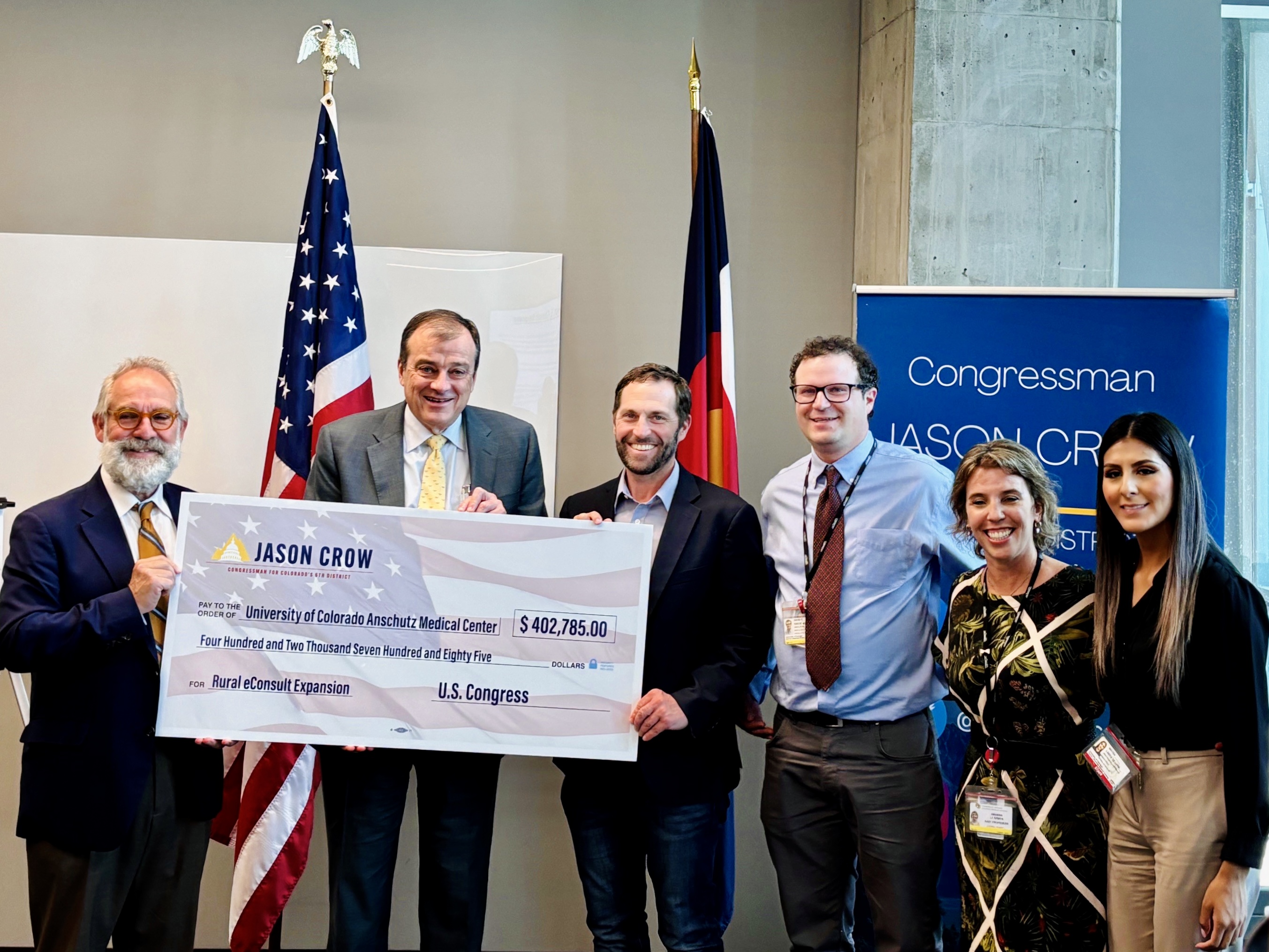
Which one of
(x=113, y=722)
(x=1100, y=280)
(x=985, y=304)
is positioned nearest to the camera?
(x=113, y=722)

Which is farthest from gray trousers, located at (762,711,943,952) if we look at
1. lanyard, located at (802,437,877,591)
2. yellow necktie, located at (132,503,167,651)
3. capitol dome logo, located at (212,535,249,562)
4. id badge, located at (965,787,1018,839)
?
yellow necktie, located at (132,503,167,651)

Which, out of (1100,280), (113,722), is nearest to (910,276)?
(1100,280)

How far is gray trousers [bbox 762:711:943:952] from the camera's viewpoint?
92.3 inches

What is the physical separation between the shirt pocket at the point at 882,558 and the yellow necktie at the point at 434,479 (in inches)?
42.1

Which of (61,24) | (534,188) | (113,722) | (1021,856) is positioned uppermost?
(61,24)

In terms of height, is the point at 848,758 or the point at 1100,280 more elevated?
the point at 1100,280

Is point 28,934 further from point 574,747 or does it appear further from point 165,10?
point 165,10

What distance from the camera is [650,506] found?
2.64m

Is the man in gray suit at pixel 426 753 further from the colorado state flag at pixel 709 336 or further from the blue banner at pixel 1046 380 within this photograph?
the blue banner at pixel 1046 380

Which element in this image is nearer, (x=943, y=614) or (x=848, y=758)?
(x=848, y=758)

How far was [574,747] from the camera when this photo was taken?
7.84 ft

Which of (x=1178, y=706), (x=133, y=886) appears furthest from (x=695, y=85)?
(x=133, y=886)

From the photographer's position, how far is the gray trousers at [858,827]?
2.34m

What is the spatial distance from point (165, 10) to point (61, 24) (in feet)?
1.31
